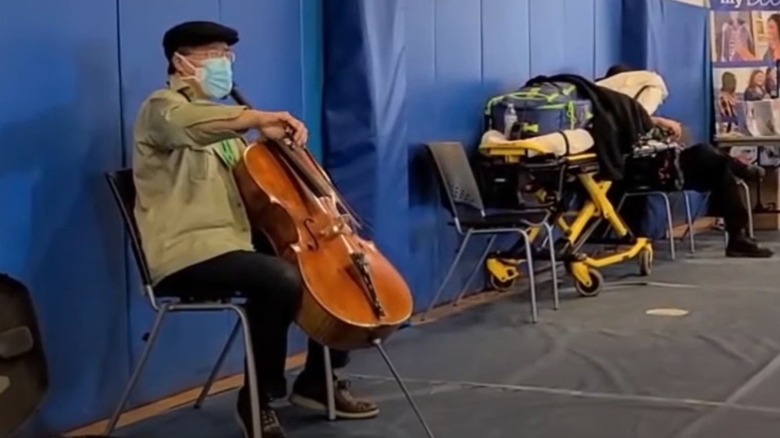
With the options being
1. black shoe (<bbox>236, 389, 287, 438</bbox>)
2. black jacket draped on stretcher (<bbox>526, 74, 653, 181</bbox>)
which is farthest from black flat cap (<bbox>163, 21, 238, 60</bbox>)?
black jacket draped on stretcher (<bbox>526, 74, 653, 181</bbox>)

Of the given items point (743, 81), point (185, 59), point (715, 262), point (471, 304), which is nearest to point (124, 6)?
point (185, 59)

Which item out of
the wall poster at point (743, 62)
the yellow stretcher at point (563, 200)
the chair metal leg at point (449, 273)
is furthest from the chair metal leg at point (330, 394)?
the wall poster at point (743, 62)

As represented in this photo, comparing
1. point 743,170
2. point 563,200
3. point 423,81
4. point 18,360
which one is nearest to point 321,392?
point 18,360

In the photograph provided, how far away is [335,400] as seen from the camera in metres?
3.40

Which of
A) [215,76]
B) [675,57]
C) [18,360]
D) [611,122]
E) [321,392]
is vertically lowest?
[321,392]

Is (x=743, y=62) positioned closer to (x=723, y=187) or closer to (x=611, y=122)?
(x=723, y=187)

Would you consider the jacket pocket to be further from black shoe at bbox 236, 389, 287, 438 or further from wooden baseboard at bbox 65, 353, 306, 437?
wooden baseboard at bbox 65, 353, 306, 437

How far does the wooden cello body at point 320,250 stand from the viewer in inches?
110

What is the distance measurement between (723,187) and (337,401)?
4.04 meters

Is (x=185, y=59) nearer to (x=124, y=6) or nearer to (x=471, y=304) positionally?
(x=124, y=6)

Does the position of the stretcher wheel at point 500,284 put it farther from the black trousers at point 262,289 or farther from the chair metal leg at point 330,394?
the black trousers at point 262,289

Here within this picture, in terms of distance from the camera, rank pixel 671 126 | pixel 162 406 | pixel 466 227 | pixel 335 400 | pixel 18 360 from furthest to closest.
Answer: pixel 671 126, pixel 466 227, pixel 162 406, pixel 335 400, pixel 18 360

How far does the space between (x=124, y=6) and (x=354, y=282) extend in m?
1.22

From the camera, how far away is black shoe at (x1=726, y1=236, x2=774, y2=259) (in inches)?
273
